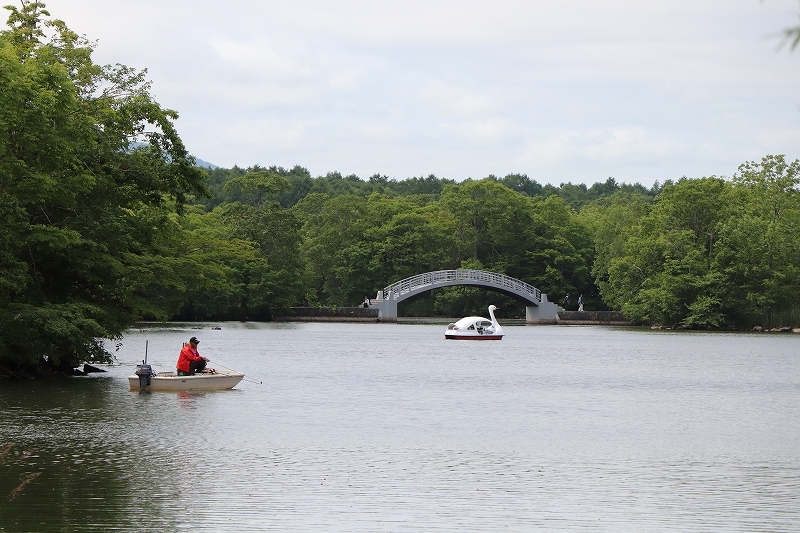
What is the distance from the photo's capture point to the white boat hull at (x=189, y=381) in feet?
93.8

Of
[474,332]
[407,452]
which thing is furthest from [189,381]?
[474,332]

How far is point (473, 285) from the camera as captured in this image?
89438 mm

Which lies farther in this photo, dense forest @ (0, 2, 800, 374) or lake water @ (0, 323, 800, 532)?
dense forest @ (0, 2, 800, 374)

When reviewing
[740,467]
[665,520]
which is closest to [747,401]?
[740,467]

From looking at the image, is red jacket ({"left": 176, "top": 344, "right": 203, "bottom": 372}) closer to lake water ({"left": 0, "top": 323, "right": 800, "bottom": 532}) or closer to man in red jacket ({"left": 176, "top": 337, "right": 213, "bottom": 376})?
man in red jacket ({"left": 176, "top": 337, "right": 213, "bottom": 376})

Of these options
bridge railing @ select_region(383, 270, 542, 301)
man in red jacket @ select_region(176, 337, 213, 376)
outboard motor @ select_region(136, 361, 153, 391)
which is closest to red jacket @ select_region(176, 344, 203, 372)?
man in red jacket @ select_region(176, 337, 213, 376)

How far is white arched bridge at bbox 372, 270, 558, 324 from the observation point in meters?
88.1

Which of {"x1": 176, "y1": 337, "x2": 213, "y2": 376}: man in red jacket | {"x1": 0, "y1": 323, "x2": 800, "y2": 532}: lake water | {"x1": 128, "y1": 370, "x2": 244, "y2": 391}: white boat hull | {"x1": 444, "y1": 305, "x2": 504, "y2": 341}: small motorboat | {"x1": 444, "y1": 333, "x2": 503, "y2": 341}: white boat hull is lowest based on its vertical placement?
{"x1": 0, "y1": 323, "x2": 800, "y2": 532}: lake water

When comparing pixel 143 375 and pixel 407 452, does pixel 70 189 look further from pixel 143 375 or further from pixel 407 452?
pixel 407 452

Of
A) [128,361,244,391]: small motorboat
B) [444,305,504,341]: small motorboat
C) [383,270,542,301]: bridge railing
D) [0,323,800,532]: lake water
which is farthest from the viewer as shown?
[383,270,542,301]: bridge railing

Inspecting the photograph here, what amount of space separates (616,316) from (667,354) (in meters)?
42.1

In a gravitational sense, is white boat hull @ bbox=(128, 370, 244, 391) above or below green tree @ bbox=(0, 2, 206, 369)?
below

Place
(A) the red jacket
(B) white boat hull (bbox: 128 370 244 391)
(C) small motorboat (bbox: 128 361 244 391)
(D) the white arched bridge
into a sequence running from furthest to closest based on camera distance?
(D) the white arched bridge
(A) the red jacket
(B) white boat hull (bbox: 128 370 244 391)
(C) small motorboat (bbox: 128 361 244 391)

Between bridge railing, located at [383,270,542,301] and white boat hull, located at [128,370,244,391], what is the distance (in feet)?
188
